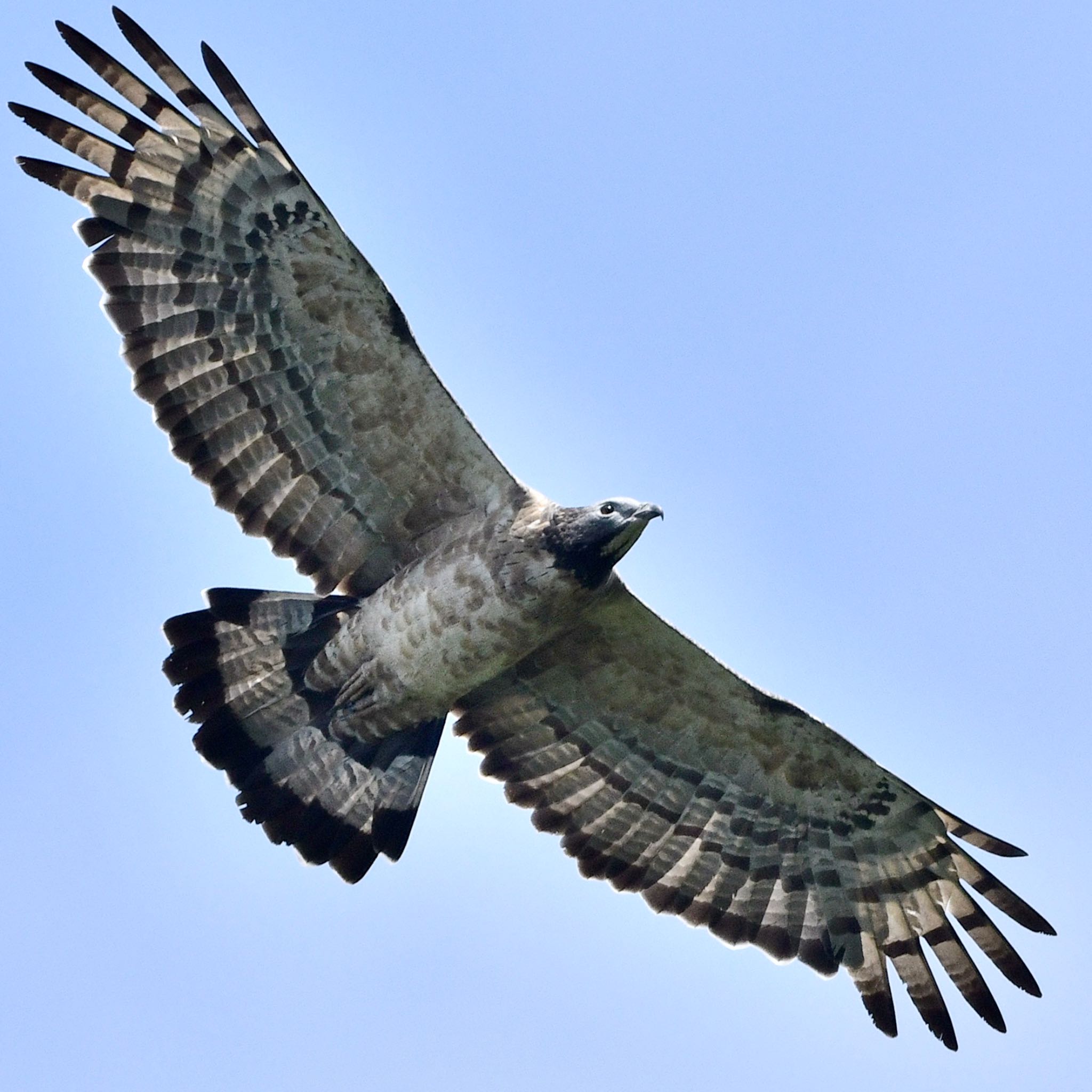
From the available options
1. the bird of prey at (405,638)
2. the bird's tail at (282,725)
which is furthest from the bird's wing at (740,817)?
the bird's tail at (282,725)

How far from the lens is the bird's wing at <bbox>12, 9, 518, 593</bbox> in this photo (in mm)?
10805

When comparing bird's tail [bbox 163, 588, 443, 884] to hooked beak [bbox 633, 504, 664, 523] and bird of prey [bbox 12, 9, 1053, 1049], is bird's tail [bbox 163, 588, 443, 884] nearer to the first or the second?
bird of prey [bbox 12, 9, 1053, 1049]

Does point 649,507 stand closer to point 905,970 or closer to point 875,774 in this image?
point 875,774

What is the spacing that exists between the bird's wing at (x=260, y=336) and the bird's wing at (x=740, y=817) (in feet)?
4.22

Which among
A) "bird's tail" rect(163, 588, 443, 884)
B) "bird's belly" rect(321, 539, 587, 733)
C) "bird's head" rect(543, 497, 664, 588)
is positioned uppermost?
"bird's head" rect(543, 497, 664, 588)

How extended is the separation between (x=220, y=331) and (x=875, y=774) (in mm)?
4453

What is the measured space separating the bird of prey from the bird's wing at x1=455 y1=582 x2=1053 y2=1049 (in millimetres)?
14

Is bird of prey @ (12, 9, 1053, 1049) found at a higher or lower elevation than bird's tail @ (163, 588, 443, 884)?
higher

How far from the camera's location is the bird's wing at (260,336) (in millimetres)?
10805

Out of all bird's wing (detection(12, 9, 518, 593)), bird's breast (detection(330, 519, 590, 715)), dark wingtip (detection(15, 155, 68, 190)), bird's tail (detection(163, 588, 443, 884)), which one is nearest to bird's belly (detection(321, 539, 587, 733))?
bird's breast (detection(330, 519, 590, 715))

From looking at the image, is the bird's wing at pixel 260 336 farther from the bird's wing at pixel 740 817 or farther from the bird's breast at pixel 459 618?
the bird's wing at pixel 740 817

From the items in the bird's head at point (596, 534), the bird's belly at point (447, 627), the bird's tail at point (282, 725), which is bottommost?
the bird's tail at point (282, 725)

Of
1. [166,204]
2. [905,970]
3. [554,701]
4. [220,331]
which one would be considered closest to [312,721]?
[554,701]

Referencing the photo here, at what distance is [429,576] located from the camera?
1109cm
